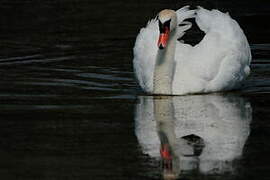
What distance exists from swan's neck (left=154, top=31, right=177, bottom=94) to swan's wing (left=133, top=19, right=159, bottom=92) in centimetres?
20

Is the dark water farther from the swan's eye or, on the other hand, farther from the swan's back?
the swan's eye

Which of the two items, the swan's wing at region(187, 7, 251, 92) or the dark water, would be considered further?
the swan's wing at region(187, 7, 251, 92)

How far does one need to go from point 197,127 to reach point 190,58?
8.54 feet

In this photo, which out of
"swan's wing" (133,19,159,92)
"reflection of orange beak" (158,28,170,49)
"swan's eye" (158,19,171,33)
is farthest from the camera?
"swan's wing" (133,19,159,92)

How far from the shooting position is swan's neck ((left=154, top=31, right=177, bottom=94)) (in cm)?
1375

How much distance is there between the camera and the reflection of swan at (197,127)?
10234 mm

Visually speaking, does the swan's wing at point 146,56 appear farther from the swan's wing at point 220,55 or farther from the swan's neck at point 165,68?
the swan's wing at point 220,55

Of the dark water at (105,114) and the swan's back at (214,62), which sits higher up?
the swan's back at (214,62)

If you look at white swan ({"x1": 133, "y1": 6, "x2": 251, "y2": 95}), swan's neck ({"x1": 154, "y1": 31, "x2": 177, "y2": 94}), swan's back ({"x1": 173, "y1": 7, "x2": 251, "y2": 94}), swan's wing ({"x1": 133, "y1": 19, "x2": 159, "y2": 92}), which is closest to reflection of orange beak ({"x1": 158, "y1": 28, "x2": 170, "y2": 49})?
white swan ({"x1": 133, "y1": 6, "x2": 251, "y2": 95})

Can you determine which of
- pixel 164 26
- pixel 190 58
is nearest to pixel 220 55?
pixel 190 58

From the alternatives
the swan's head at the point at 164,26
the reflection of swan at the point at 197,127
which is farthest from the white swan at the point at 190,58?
the reflection of swan at the point at 197,127

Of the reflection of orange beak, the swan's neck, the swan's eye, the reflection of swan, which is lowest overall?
the reflection of swan

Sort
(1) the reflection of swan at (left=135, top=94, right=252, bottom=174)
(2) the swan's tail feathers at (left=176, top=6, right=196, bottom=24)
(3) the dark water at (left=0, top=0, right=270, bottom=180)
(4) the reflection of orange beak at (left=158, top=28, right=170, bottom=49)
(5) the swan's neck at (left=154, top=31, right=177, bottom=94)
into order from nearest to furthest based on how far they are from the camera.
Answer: (3) the dark water at (left=0, top=0, right=270, bottom=180) → (1) the reflection of swan at (left=135, top=94, right=252, bottom=174) → (4) the reflection of orange beak at (left=158, top=28, right=170, bottom=49) → (5) the swan's neck at (left=154, top=31, right=177, bottom=94) → (2) the swan's tail feathers at (left=176, top=6, right=196, bottom=24)

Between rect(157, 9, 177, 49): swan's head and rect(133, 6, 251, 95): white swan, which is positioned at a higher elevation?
rect(157, 9, 177, 49): swan's head
